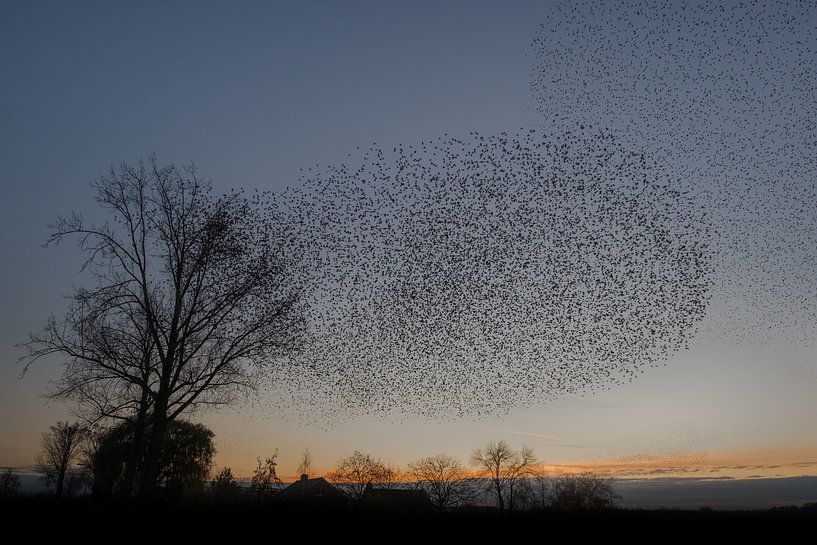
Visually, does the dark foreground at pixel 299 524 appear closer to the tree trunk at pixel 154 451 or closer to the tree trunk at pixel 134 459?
the tree trunk at pixel 154 451

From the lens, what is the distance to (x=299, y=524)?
44.1ft

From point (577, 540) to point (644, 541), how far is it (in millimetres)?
1889

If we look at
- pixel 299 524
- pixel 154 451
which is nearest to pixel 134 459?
pixel 154 451

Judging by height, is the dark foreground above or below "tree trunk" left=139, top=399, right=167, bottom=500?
below

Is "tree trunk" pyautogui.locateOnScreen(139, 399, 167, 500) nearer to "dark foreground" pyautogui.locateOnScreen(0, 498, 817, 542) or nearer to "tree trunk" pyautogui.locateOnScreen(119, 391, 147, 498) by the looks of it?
"tree trunk" pyautogui.locateOnScreen(119, 391, 147, 498)

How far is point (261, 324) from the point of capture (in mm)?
20766

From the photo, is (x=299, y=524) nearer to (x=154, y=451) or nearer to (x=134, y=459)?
(x=154, y=451)

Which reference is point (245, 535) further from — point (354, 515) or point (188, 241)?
point (188, 241)

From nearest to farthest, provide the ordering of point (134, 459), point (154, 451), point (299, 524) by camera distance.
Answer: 1. point (299, 524)
2. point (154, 451)
3. point (134, 459)

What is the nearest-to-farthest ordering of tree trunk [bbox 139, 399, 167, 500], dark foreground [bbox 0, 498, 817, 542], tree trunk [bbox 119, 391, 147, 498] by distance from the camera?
dark foreground [bbox 0, 498, 817, 542] < tree trunk [bbox 139, 399, 167, 500] < tree trunk [bbox 119, 391, 147, 498]

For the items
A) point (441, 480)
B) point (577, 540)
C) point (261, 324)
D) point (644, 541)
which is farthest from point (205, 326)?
point (441, 480)

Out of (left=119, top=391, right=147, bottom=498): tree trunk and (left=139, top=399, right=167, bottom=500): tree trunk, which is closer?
(left=139, top=399, right=167, bottom=500): tree trunk

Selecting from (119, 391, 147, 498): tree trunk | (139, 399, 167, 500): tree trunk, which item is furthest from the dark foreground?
(119, 391, 147, 498): tree trunk

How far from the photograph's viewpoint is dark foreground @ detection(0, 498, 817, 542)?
10.9 metres
